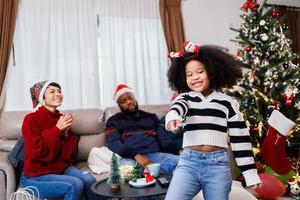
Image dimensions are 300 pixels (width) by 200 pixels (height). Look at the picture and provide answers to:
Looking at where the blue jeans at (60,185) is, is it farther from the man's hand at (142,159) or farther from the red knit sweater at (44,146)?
the man's hand at (142,159)

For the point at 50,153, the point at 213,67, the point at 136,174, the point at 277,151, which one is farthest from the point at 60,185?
the point at 277,151

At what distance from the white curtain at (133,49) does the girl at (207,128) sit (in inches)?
97.2

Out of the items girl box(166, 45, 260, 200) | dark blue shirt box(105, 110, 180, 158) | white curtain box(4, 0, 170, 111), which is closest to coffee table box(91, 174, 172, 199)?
girl box(166, 45, 260, 200)

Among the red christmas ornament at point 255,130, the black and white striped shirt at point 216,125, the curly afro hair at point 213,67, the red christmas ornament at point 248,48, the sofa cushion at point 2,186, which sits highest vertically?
the red christmas ornament at point 248,48

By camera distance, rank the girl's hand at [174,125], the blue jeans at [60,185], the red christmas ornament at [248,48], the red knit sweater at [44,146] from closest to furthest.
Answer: the girl's hand at [174,125] → the blue jeans at [60,185] → the red knit sweater at [44,146] → the red christmas ornament at [248,48]

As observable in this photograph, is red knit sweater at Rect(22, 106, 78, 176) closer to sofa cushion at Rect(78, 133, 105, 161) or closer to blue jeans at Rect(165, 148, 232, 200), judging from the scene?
sofa cushion at Rect(78, 133, 105, 161)

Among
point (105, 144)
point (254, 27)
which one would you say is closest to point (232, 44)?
point (254, 27)

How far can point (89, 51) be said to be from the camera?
13.1 feet

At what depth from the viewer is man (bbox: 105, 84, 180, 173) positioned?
293cm

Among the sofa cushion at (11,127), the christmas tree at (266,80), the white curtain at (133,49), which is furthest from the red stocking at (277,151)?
the sofa cushion at (11,127)

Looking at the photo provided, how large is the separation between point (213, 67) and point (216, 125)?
303 millimetres

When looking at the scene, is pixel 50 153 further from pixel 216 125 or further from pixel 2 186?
pixel 216 125

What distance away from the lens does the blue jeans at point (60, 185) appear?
7.79 feet

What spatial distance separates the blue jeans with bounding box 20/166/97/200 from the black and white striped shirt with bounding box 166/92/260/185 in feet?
3.87
